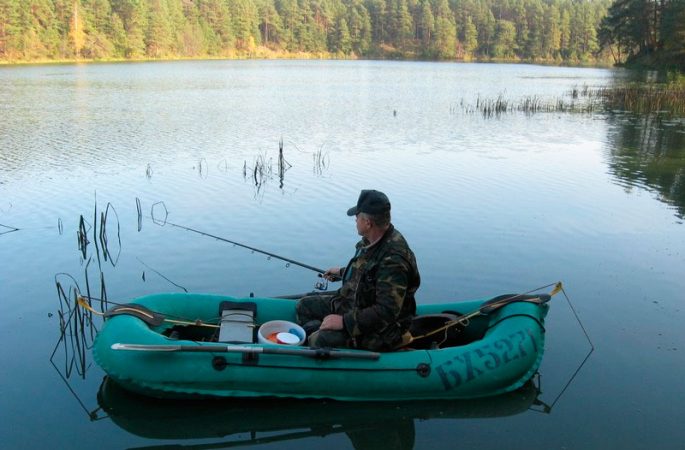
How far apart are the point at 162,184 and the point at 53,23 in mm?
49369

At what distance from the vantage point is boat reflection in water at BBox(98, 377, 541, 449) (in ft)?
14.2

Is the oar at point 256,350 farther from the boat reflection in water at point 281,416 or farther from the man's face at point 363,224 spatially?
the man's face at point 363,224

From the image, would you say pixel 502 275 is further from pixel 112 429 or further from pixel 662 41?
pixel 662 41

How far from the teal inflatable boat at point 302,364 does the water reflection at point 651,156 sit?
6.31 m

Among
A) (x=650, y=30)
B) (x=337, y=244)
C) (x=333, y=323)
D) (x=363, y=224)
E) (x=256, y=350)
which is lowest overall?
(x=337, y=244)

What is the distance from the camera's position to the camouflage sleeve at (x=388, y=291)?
433 centimetres

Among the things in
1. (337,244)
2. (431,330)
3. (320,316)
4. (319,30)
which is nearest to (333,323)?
(320,316)

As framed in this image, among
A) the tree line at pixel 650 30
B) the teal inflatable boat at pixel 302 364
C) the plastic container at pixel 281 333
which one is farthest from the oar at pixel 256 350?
the tree line at pixel 650 30

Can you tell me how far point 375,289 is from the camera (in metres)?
4.44

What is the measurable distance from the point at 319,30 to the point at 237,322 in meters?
84.4

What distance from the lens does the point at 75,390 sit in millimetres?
4770

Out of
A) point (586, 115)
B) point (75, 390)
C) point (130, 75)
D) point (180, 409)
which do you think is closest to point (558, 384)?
point (180, 409)

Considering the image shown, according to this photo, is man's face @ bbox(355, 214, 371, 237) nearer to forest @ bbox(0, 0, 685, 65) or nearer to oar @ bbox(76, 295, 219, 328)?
oar @ bbox(76, 295, 219, 328)

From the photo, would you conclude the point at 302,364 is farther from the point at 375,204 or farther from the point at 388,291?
the point at 375,204
